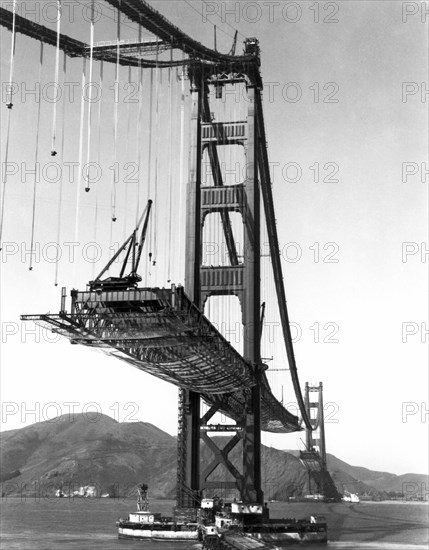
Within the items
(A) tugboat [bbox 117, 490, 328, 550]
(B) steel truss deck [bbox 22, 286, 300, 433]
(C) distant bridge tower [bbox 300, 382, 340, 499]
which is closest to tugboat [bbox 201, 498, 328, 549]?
(A) tugboat [bbox 117, 490, 328, 550]

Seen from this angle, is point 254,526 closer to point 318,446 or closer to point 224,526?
point 224,526

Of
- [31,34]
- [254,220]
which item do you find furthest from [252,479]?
[31,34]

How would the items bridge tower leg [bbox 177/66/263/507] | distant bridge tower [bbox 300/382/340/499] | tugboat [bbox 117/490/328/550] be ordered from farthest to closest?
distant bridge tower [bbox 300/382/340/499]
bridge tower leg [bbox 177/66/263/507]
tugboat [bbox 117/490/328/550]

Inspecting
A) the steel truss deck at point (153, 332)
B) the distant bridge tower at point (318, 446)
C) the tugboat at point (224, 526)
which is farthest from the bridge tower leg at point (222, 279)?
the distant bridge tower at point (318, 446)

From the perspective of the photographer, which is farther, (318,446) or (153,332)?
(318,446)

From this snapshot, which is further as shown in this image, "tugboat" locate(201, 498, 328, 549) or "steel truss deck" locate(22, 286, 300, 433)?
"tugboat" locate(201, 498, 328, 549)

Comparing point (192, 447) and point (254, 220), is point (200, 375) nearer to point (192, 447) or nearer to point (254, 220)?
point (192, 447)

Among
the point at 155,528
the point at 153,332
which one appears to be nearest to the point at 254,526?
the point at 155,528

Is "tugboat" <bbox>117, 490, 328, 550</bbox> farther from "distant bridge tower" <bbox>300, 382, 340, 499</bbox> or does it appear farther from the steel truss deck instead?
"distant bridge tower" <bbox>300, 382, 340, 499</bbox>
